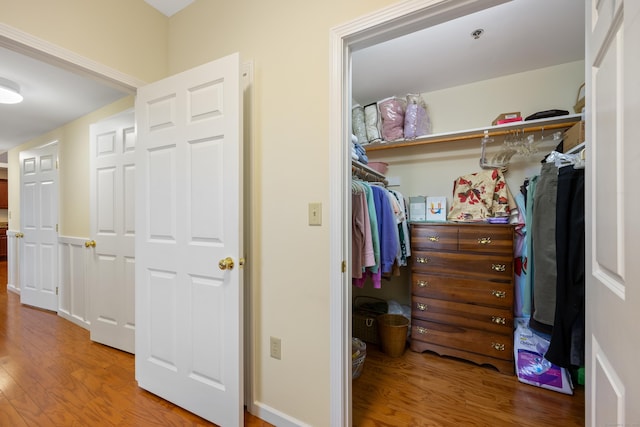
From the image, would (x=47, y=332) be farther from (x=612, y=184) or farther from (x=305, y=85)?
(x=612, y=184)

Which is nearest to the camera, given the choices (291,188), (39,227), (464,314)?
(291,188)

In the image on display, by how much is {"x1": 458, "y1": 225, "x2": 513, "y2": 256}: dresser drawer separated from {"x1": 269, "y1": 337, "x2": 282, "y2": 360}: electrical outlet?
62.9 inches

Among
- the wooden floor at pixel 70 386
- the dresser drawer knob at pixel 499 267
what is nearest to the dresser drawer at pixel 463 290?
the dresser drawer knob at pixel 499 267

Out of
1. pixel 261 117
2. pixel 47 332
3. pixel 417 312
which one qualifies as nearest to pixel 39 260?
pixel 47 332

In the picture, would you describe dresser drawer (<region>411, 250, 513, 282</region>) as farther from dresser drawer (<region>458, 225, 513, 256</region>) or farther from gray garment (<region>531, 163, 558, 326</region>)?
gray garment (<region>531, 163, 558, 326</region>)

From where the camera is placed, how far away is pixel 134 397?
5.51 feet

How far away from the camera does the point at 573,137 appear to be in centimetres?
179

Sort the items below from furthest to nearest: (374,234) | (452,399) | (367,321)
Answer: (367,321) → (374,234) → (452,399)

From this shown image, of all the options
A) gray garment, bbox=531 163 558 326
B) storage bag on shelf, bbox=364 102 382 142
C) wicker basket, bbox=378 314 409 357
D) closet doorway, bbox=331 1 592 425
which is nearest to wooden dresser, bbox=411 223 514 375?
wicker basket, bbox=378 314 409 357

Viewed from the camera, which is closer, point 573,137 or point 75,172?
point 573,137

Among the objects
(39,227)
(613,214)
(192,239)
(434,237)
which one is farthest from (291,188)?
(39,227)

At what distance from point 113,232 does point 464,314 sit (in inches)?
120

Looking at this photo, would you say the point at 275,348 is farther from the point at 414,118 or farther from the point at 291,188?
the point at 414,118

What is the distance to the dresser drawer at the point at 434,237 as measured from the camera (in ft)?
7.13
